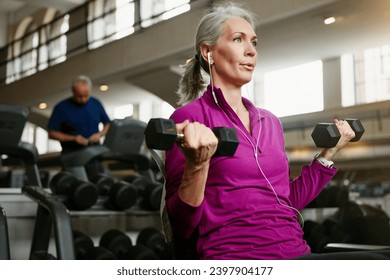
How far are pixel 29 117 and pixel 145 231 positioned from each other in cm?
72

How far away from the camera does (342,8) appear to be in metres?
1.40

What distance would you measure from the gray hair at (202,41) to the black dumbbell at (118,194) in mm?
1402

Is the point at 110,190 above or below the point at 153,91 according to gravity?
below

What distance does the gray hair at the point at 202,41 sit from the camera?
0.96 m

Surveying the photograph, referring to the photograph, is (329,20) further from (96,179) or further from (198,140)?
(96,179)

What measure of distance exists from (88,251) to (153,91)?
818mm

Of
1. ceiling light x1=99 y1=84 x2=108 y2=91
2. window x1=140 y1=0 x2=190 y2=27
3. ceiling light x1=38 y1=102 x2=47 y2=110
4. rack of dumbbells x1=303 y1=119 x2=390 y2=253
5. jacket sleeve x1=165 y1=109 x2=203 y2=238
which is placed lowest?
rack of dumbbells x1=303 y1=119 x2=390 y2=253

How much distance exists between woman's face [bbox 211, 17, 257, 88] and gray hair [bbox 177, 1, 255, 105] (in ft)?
0.04

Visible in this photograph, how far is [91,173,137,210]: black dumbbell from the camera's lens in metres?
2.40

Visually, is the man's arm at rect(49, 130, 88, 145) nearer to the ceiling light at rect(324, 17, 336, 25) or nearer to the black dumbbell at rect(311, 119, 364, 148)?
the ceiling light at rect(324, 17, 336, 25)

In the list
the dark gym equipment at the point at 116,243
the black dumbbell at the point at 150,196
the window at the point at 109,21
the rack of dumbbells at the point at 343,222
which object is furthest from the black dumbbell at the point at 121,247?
the window at the point at 109,21

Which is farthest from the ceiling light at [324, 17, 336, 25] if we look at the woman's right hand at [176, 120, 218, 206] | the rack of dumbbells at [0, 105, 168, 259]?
the rack of dumbbells at [0, 105, 168, 259]

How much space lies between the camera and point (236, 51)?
37.3 inches

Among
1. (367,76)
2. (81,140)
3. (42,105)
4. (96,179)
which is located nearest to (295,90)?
(367,76)
